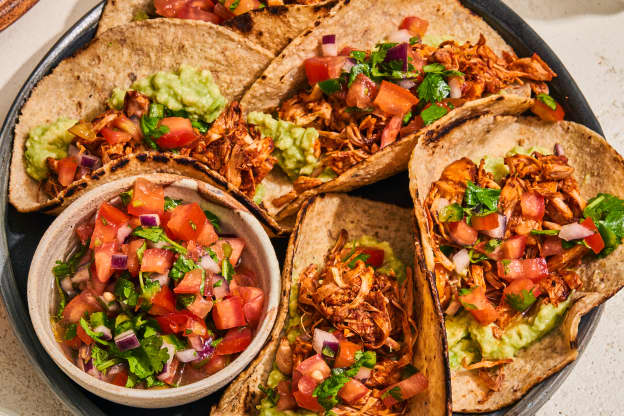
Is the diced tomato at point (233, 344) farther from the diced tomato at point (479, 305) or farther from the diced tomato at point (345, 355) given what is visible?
the diced tomato at point (479, 305)

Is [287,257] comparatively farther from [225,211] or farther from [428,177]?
[428,177]

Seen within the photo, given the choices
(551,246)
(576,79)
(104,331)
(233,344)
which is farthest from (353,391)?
(576,79)

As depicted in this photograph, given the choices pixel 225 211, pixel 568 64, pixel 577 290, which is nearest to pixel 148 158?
pixel 225 211

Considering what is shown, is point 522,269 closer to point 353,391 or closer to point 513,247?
point 513,247

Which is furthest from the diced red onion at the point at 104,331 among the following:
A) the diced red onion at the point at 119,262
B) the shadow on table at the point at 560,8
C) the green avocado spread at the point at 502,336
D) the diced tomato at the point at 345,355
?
the shadow on table at the point at 560,8

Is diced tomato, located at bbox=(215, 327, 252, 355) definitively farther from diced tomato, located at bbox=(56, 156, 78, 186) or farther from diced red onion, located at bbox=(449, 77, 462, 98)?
diced red onion, located at bbox=(449, 77, 462, 98)

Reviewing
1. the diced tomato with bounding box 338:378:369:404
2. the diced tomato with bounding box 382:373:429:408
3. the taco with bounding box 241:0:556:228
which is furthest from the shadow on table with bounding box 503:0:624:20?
the diced tomato with bounding box 338:378:369:404

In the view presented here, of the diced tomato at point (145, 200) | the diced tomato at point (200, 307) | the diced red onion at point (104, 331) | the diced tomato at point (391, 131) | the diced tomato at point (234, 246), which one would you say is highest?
the diced tomato at point (391, 131)
